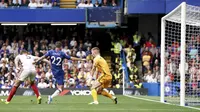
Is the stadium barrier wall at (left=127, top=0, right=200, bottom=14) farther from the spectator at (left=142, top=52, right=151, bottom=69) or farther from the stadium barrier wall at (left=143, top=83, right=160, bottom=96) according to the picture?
the stadium barrier wall at (left=143, top=83, right=160, bottom=96)

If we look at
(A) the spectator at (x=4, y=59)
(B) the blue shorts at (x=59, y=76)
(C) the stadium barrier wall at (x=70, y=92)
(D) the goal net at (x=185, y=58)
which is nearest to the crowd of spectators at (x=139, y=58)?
(C) the stadium barrier wall at (x=70, y=92)

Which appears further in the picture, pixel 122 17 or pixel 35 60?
pixel 122 17

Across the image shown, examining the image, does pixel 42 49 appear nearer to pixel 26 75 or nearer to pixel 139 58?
pixel 139 58

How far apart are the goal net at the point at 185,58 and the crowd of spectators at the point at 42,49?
4.50 metres

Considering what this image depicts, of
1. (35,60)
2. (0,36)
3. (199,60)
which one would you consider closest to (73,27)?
(0,36)

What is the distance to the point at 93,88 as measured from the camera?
19.0 m

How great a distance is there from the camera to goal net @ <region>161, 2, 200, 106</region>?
1956cm

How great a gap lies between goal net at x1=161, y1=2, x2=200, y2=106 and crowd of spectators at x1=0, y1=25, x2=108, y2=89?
14.7 feet

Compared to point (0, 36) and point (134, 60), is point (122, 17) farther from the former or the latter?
point (0, 36)

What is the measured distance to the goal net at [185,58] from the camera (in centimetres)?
1956

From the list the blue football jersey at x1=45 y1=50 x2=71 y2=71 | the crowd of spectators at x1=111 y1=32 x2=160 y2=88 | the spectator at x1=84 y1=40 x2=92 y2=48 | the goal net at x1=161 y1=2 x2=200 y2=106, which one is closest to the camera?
the goal net at x1=161 y1=2 x2=200 y2=106

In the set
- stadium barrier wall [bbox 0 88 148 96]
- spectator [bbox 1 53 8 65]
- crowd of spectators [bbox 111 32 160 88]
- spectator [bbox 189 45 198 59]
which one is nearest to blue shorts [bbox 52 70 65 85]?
spectator [bbox 189 45 198 59]

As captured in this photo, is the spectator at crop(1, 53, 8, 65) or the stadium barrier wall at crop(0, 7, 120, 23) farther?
the stadium barrier wall at crop(0, 7, 120, 23)

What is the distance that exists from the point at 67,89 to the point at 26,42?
6.42m
